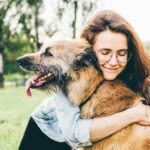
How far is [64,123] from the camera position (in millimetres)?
4125

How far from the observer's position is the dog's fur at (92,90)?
13.5ft

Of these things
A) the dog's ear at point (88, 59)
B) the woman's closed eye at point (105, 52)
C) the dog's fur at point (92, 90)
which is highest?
the woman's closed eye at point (105, 52)

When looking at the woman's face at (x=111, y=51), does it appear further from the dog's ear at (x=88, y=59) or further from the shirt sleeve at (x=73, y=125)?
the shirt sleeve at (x=73, y=125)

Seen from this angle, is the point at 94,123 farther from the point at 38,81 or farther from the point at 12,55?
the point at 12,55

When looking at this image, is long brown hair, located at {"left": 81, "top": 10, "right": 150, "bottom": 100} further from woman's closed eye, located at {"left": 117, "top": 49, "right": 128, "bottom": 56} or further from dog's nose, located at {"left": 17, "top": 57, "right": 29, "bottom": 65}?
dog's nose, located at {"left": 17, "top": 57, "right": 29, "bottom": 65}

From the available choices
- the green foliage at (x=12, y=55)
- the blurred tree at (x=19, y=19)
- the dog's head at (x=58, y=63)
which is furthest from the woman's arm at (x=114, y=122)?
the green foliage at (x=12, y=55)

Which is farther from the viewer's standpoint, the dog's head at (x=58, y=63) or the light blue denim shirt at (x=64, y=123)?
the dog's head at (x=58, y=63)

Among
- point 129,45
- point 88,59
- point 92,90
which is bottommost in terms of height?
point 92,90

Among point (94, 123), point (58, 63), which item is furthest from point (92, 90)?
point (58, 63)

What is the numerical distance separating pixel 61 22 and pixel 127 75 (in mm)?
30108

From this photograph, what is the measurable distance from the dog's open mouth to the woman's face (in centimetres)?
51

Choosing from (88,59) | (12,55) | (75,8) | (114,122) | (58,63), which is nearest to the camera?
(114,122)

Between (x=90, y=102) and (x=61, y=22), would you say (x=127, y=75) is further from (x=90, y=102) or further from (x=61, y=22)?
(x=61, y=22)

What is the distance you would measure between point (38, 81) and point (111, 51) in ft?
2.46
